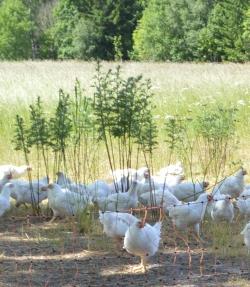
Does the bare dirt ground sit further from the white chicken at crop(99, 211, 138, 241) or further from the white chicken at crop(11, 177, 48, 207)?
the white chicken at crop(11, 177, 48, 207)

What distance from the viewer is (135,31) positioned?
56188mm

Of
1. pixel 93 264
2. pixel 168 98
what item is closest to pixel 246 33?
pixel 168 98

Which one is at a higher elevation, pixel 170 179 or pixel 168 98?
pixel 168 98

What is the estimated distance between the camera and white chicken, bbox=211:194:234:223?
841 cm

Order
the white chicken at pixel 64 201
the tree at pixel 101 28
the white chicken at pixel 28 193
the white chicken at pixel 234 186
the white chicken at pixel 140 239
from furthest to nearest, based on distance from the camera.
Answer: the tree at pixel 101 28
the white chicken at pixel 234 186
the white chicken at pixel 28 193
the white chicken at pixel 64 201
the white chicken at pixel 140 239

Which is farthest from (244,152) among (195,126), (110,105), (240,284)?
(240,284)

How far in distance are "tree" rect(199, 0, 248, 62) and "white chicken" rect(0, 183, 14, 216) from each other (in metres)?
37.4

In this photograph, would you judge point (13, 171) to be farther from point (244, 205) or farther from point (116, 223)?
point (116, 223)

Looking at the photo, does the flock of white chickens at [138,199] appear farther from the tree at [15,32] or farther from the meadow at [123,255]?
the tree at [15,32]

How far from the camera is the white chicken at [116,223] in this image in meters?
7.43

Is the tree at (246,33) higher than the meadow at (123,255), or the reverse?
the tree at (246,33)

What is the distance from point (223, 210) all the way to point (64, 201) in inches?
75.3

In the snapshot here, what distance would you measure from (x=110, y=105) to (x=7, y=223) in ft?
6.72

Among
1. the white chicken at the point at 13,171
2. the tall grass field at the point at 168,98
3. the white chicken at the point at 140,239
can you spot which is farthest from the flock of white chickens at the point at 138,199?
the tall grass field at the point at 168,98
